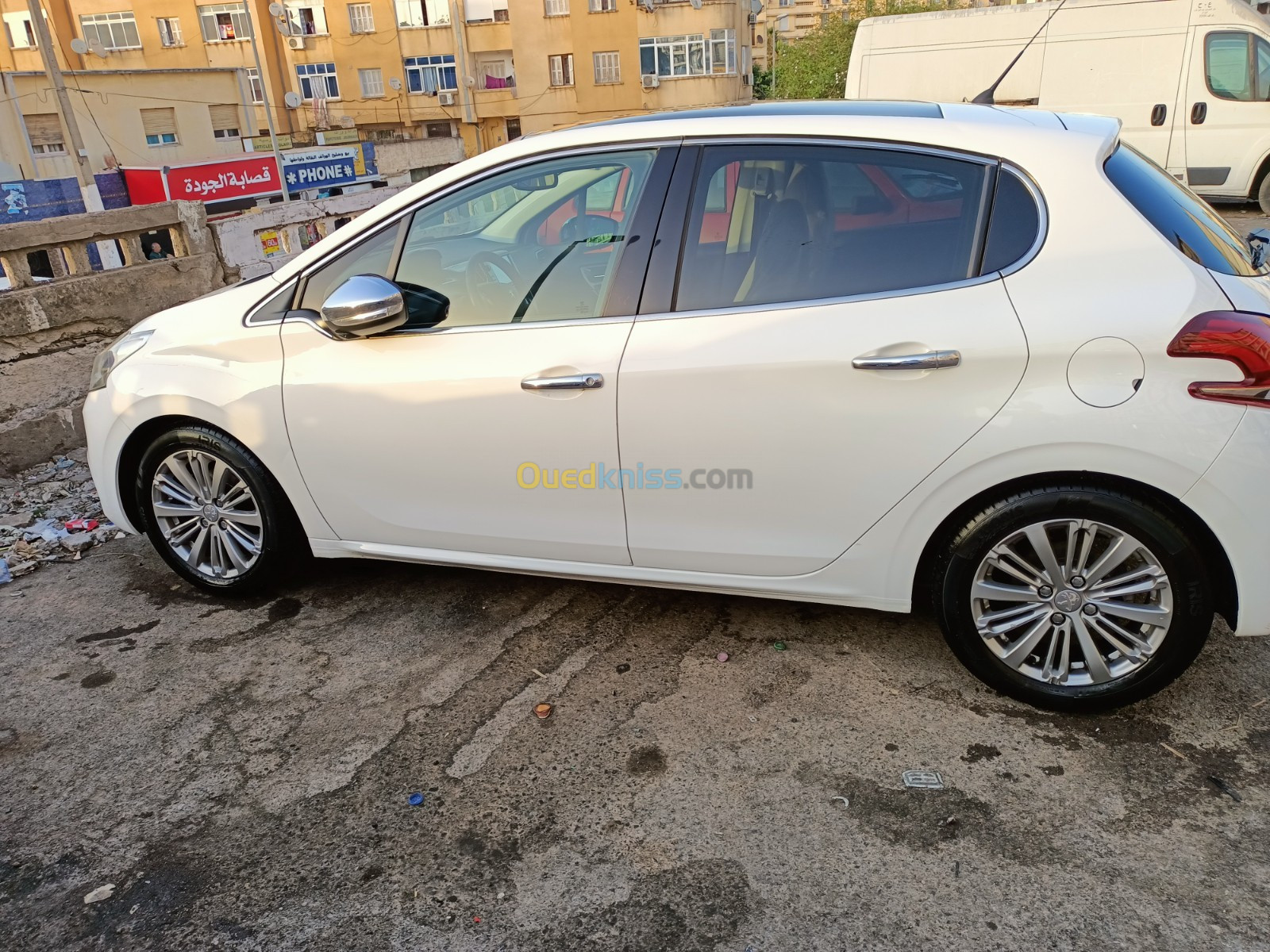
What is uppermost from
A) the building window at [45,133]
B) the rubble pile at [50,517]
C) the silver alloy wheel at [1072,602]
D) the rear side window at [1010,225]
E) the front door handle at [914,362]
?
the building window at [45,133]

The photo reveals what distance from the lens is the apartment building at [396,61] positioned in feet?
137

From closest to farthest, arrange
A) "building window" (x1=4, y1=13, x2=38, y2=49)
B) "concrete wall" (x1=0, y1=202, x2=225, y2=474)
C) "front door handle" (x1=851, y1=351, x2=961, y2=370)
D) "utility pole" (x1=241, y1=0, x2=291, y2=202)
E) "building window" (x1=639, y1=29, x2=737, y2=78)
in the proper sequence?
1. "front door handle" (x1=851, y1=351, x2=961, y2=370)
2. "concrete wall" (x1=0, y1=202, x2=225, y2=474)
3. "utility pole" (x1=241, y1=0, x2=291, y2=202)
4. "building window" (x1=639, y1=29, x2=737, y2=78)
5. "building window" (x1=4, y1=13, x2=38, y2=49)

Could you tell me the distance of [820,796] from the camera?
2.56m

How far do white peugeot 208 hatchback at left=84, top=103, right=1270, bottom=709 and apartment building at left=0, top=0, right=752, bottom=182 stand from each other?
41335 mm

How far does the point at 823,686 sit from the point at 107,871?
7.14 feet

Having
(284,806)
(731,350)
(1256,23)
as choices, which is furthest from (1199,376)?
(1256,23)

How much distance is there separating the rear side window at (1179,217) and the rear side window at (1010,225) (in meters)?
0.25

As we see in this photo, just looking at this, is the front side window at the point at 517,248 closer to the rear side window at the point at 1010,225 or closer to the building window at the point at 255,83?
the rear side window at the point at 1010,225

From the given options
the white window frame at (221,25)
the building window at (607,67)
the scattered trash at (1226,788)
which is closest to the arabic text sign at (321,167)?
the building window at (607,67)

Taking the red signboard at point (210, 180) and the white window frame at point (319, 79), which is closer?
the red signboard at point (210, 180)

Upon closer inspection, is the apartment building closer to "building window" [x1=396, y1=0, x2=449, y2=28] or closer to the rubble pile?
"building window" [x1=396, y1=0, x2=449, y2=28]

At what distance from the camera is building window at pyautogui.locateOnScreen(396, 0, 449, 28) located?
146 ft

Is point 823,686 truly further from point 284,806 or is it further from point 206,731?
point 206,731

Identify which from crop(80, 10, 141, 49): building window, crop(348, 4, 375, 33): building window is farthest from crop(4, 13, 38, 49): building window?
crop(348, 4, 375, 33): building window
